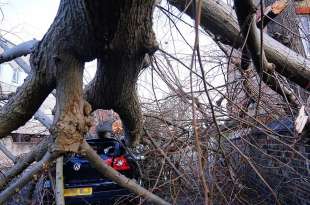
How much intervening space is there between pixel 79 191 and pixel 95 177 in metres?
0.37

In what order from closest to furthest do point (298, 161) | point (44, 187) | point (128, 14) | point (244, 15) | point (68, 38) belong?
1. point (128, 14)
2. point (68, 38)
3. point (244, 15)
4. point (298, 161)
5. point (44, 187)

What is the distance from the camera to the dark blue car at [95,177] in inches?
220

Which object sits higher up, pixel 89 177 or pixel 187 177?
pixel 187 177

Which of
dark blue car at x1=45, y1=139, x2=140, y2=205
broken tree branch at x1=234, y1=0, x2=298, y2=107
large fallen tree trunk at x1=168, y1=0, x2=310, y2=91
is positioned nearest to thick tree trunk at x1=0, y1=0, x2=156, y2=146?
broken tree branch at x1=234, y1=0, x2=298, y2=107

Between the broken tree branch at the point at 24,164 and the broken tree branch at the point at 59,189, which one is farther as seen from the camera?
the broken tree branch at the point at 24,164

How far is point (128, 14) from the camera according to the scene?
1.60m

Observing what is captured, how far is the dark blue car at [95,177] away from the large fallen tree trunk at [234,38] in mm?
3205

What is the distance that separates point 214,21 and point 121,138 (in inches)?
138

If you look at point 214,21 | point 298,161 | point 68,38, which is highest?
point 214,21

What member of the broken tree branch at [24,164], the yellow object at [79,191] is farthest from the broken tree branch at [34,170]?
the yellow object at [79,191]

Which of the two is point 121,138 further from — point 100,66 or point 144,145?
point 100,66

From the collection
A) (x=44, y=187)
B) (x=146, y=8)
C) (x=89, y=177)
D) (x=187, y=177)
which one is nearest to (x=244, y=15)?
(x=146, y=8)

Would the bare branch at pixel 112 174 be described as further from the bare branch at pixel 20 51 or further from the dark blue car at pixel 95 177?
the dark blue car at pixel 95 177

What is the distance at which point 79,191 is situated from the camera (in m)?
5.60
